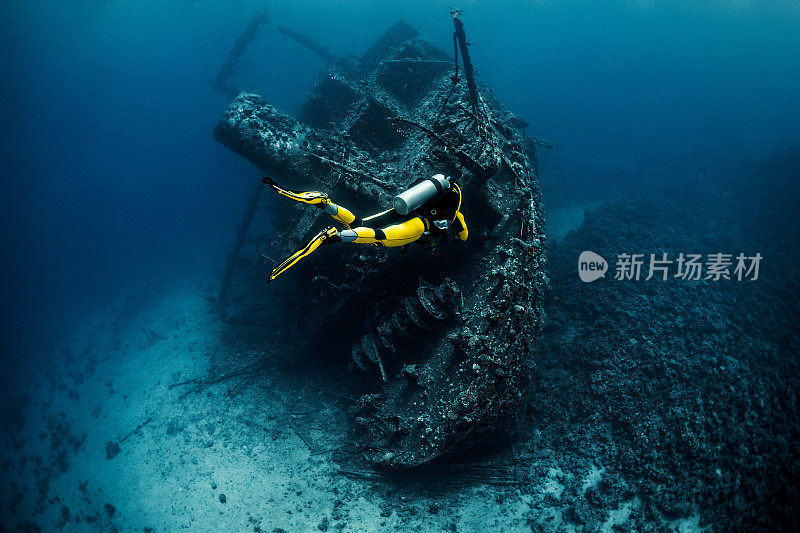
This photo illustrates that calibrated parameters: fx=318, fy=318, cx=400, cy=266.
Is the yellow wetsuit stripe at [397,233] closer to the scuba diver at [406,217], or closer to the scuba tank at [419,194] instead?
the scuba diver at [406,217]

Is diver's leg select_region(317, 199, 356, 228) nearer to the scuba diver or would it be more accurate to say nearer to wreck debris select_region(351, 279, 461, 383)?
the scuba diver

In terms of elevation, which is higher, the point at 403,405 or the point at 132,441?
the point at 403,405

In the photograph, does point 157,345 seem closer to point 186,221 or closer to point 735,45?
point 186,221

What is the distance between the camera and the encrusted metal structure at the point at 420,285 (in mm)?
5188

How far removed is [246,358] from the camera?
1025 centimetres

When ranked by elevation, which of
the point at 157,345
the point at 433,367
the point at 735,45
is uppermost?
the point at 735,45

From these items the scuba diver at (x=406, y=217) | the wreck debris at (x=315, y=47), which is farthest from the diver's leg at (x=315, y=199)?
the wreck debris at (x=315, y=47)

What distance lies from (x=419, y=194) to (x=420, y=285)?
262cm

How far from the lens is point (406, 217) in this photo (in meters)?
4.04

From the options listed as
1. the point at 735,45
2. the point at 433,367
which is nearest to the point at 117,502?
the point at 433,367

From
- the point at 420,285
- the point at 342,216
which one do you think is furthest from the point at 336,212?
the point at 420,285

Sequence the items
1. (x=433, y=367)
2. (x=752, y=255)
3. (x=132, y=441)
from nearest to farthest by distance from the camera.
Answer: (x=433, y=367) → (x=132, y=441) → (x=752, y=255)

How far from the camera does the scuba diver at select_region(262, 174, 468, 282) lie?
3.40 metres

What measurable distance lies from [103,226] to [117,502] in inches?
1897
